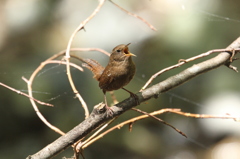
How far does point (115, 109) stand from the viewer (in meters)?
1.66

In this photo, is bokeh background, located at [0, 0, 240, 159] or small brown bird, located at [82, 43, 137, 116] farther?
bokeh background, located at [0, 0, 240, 159]

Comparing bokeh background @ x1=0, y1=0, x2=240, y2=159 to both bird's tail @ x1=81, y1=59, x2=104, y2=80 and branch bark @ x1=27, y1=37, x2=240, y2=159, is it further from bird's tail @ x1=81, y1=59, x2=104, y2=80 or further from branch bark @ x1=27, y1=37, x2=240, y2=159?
branch bark @ x1=27, y1=37, x2=240, y2=159

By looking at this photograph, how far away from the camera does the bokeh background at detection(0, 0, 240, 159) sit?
148 inches

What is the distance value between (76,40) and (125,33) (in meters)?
0.67

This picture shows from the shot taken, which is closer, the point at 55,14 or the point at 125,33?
the point at 125,33

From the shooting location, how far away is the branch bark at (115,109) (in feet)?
5.03

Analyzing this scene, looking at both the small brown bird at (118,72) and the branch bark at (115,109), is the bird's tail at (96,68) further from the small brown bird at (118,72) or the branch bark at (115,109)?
the branch bark at (115,109)

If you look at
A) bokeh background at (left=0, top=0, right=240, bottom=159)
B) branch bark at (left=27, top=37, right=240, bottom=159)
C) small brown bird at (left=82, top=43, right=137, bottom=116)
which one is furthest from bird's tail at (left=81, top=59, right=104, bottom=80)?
bokeh background at (left=0, top=0, right=240, bottom=159)

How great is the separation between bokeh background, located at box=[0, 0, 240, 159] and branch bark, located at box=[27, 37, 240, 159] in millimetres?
1842

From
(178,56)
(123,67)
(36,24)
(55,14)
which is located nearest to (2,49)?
(36,24)

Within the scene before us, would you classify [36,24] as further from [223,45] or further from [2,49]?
[223,45]

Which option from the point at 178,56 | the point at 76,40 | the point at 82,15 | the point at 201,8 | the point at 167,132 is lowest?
the point at 167,132

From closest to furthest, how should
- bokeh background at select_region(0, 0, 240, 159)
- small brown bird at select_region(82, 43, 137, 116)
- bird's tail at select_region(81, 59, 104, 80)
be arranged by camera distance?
small brown bird at select_region(82, 43, 137, 116) < bird's tail at select_region(81, 59, 104, 80) < bokeh background at select_region(0, 0, 240, 159)

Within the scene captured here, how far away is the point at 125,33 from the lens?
4.40 m
